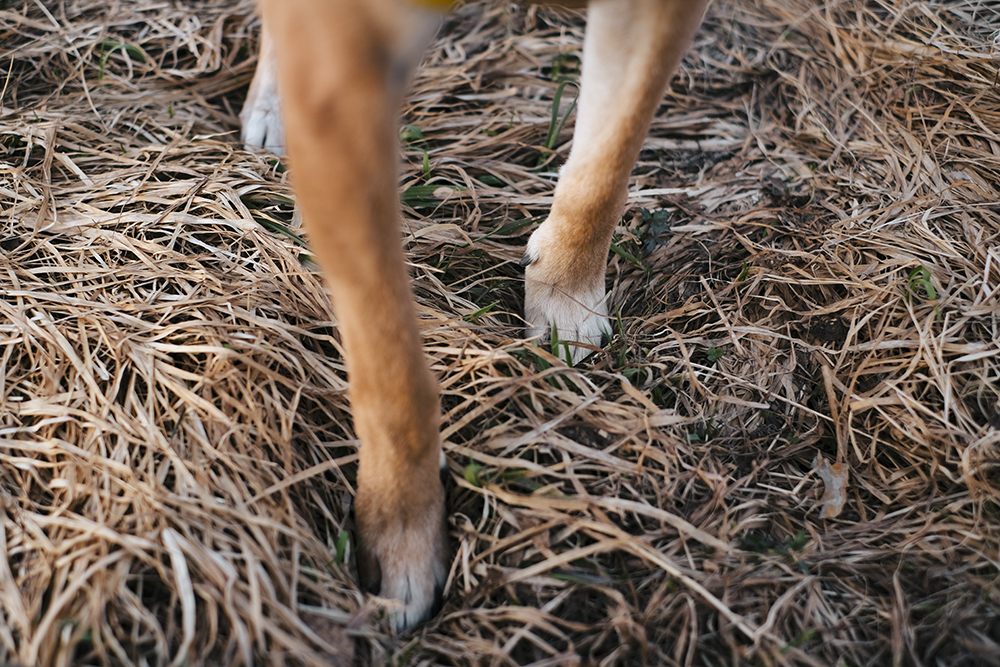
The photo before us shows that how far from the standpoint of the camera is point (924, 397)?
5.78ft

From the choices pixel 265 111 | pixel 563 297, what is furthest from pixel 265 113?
pixel 563 297

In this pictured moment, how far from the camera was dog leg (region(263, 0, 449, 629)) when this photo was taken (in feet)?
3.27

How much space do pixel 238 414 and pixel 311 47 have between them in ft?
2.90

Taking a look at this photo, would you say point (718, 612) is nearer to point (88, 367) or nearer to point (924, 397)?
point (924, 397)

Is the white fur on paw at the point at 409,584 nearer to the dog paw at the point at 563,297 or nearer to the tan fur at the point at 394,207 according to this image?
the tan fur at the point at 394,207

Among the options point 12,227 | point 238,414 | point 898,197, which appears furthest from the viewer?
point 898,197

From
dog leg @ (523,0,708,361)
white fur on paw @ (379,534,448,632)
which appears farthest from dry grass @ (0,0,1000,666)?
dog leg @ (523,0,708,361)

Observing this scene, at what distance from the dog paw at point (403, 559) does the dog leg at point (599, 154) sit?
2.15 feet

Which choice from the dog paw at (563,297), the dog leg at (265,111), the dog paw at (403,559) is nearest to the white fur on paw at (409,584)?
the dog paw at (403,559)

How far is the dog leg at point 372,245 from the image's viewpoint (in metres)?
1.00

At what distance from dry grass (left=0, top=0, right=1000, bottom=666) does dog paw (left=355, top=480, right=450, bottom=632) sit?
0.05 metres

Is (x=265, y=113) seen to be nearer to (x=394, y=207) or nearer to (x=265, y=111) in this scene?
(x=265, y=111)

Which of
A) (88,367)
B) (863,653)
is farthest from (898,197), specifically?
(88,367)

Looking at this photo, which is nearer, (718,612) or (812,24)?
(718,612)
